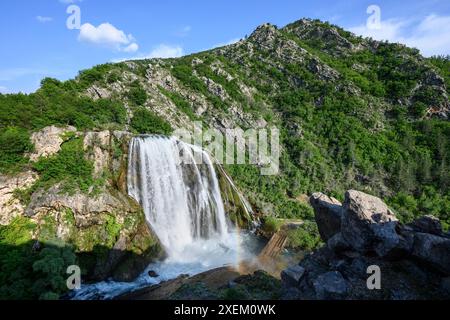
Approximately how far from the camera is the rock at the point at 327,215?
15.3m

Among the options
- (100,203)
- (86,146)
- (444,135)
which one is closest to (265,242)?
(100,203)

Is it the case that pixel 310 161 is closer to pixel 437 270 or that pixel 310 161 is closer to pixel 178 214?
pixel 178 214

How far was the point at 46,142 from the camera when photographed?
64.8ft

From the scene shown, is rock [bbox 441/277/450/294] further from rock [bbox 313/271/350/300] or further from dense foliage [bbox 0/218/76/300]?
dense foliage [bbox 0/218/76/300]

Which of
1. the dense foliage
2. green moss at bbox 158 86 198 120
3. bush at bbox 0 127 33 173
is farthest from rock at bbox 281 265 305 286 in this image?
green moss at bbox 158 86 198 120

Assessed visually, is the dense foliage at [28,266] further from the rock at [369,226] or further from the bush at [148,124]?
the bush at [148,124]

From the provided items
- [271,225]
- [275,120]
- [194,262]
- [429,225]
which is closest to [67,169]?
[194,262]

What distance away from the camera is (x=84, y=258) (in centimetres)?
1709

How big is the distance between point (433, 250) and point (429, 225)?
180cm

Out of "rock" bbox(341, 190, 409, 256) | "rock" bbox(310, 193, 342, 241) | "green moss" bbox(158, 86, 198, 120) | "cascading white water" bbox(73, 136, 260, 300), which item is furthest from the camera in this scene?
"green moss" bbox(158, 86, 198, 120)

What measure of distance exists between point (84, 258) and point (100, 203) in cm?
357

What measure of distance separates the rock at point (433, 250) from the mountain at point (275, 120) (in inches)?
517

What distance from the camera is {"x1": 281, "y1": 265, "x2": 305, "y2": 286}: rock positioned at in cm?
1249

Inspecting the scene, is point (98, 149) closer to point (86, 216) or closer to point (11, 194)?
point (86, 216)
